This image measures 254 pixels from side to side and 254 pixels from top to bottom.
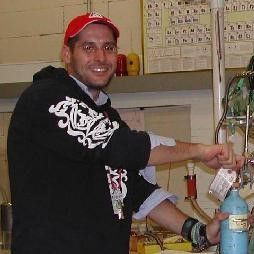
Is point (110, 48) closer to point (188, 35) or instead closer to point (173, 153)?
point (173, 153)

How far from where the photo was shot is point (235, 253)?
164cm

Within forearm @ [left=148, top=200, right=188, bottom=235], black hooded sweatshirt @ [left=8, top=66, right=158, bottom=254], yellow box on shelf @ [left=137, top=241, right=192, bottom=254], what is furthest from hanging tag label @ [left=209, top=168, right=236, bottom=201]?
yellow box on shelf @ [left=137, top=241, right=192, bottom=254]

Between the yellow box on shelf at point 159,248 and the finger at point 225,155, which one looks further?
the yellow box on shelf at point 159,248

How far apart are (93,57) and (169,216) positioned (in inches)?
26.0

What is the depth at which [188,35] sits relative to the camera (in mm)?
3385

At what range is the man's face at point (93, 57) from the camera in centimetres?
197

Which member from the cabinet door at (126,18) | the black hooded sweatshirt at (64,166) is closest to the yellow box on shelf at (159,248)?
A: the black hooded sweatshirt at (64,166)

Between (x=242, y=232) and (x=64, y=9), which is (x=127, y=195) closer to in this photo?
(x=242, y=232)

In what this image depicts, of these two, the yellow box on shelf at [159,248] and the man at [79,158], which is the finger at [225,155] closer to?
the man at [79,158]

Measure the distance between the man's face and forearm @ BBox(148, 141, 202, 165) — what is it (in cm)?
44

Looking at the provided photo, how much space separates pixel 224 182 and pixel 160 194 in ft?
1.66

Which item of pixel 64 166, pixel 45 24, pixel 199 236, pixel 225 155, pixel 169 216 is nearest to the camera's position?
pixel 225 155

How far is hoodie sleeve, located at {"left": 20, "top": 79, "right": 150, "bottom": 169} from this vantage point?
1594mm

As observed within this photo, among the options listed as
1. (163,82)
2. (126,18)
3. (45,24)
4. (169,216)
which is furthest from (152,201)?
(45,24)
